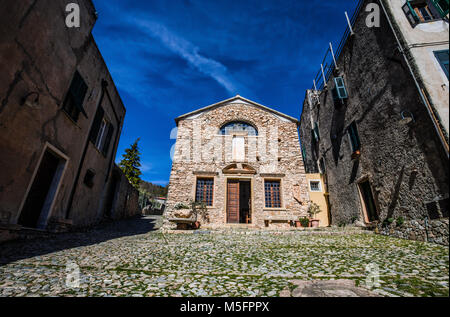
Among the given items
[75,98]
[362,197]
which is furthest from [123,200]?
[362,197]

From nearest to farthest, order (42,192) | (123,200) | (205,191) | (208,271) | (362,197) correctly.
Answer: (208,271), (42,192), (362,197), (205,191), (123,200)

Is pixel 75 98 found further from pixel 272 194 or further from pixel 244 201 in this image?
pixel 244 201

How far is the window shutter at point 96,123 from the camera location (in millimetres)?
8773

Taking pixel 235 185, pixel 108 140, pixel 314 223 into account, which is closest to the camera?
pixel 108 140

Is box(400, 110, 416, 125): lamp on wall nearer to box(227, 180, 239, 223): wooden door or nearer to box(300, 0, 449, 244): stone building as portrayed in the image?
box(300, 0, 449, 244): stone building

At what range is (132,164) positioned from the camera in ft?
84.4

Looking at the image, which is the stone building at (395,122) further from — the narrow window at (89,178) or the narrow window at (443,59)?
the narrow window at (89,178)

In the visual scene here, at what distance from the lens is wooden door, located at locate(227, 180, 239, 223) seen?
11.9 meters

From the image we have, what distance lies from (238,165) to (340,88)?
6.96 m

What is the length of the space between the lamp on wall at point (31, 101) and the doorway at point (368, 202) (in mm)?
12021

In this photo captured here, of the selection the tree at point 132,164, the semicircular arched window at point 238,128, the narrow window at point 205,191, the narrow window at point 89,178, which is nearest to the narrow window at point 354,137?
the semicircular arched window at point 238,128

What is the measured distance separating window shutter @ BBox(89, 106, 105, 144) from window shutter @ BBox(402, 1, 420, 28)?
1265cm

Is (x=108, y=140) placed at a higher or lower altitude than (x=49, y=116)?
higher

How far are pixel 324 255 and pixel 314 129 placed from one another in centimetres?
1187
